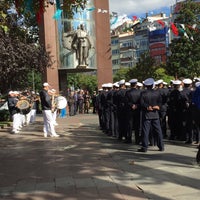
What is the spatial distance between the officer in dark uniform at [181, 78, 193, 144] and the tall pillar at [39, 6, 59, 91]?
20.2 m

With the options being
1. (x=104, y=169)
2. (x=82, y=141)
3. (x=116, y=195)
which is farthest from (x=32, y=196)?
(x=82, y=141)

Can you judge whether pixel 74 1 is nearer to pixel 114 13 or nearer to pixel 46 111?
pixel 46 111

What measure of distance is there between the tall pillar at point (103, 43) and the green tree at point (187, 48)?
530 cm

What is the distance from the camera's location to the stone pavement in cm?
673

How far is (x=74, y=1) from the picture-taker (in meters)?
10.4

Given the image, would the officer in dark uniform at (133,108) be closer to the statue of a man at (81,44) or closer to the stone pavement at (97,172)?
the stone pavement at (97,172)

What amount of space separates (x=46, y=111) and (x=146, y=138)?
5.31 m

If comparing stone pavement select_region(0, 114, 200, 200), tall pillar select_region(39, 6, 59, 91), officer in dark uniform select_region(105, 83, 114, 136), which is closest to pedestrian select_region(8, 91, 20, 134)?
officer in dark uniform select_region(105, 83, 114, 136)

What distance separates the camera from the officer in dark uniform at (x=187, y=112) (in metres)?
12.0

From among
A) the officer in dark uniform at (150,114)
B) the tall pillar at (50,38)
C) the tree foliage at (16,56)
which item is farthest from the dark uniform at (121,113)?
the tall pillar at (50,38)

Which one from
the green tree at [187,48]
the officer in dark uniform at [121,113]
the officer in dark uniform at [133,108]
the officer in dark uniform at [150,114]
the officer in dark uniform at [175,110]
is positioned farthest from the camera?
the green tree at [187,48]

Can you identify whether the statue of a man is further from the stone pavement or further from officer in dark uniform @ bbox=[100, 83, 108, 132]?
the stone pavement

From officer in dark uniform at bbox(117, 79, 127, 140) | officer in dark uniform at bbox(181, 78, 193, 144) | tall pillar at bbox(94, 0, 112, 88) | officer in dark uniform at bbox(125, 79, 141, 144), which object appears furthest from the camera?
tall pillar at bbox(94, 0, 112, 88)

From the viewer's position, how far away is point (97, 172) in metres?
8.26
